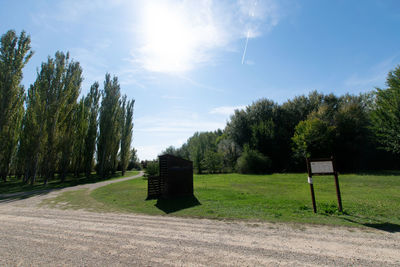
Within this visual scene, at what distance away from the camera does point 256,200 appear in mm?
9023

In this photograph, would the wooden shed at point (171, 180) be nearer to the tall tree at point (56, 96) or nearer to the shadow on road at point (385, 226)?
the shadow on road at point (385, 226)

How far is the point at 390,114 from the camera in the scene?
20203 millimetres

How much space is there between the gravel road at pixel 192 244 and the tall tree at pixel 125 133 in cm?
2836

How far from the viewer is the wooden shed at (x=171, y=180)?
1134 centimetres

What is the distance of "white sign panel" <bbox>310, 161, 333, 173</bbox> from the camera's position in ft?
24.1

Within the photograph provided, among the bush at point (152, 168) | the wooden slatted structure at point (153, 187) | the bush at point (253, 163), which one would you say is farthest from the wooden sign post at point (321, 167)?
the bush at point (253, 163)

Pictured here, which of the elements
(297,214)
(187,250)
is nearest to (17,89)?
(187,250)

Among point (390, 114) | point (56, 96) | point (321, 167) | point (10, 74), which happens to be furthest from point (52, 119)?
point (390, 114)

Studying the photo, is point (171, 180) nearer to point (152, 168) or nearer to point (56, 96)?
point (152, 168)

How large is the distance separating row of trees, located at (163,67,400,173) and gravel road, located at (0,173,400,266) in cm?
2041

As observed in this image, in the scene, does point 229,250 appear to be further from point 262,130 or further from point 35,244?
point 262,130

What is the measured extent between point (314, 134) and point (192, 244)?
2270 centimetres

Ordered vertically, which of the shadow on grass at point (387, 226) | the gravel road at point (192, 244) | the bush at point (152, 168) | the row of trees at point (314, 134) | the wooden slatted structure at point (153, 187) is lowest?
the shadow on grass at point (387, 226)

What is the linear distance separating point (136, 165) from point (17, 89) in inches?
1489
